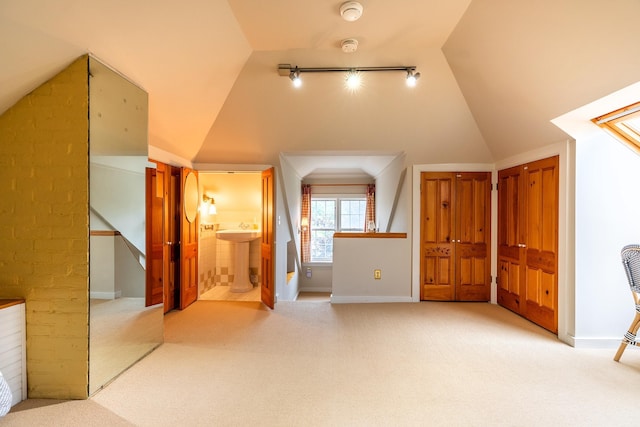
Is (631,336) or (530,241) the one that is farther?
(530,241)

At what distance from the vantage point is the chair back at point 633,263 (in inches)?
Answer: 96.0

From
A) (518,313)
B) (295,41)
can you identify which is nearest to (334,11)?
(295,41)

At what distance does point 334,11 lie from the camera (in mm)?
2578

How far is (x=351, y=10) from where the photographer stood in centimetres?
246

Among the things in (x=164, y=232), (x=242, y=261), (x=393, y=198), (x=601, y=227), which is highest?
(x=393, y=198)

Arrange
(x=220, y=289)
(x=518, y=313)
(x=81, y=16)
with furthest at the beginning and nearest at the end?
(x=220, y=289)
(x=518, y=313)
(x=81, y=16)

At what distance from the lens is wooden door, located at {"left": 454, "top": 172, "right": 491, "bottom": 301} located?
14.3 feet

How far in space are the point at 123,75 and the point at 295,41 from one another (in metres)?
1.56

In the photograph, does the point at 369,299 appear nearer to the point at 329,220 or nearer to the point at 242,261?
the point at 242,261

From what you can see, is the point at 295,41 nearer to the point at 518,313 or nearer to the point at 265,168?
the point at 265,168

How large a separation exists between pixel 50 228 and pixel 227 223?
3613mm

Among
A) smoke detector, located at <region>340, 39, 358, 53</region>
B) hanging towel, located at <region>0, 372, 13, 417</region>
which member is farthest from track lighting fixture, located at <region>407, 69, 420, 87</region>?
hanging towel, located at <region>0, 372, 13, 417</region>

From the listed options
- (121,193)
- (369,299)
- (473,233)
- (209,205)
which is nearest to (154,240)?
(121,193)

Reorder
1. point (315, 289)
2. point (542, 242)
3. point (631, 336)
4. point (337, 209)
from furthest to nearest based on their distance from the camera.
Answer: point (337, 209)
point (315, 289)
point (542, 242)
point (631, 336)
